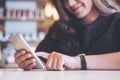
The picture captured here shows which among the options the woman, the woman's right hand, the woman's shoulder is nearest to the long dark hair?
the woman

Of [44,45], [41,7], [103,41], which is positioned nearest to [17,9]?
[41,7]

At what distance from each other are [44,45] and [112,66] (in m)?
0.55

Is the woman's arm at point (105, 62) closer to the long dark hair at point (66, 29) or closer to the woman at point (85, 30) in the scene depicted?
the woman at point (85, 30)

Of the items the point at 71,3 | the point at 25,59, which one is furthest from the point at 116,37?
the point at 25,59

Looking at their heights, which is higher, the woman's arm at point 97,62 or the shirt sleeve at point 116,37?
the shirt sleeve at point 116,37

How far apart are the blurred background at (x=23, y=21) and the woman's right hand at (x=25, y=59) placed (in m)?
2.75

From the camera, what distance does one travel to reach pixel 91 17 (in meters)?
1.67

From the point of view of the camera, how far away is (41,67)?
1368 mm

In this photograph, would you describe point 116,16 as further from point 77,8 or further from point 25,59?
point 25,59

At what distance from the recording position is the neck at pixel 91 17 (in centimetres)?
166

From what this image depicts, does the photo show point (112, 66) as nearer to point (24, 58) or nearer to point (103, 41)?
point (103, 41)

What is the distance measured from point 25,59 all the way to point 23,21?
10.0 ft

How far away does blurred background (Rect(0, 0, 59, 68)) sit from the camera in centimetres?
420
